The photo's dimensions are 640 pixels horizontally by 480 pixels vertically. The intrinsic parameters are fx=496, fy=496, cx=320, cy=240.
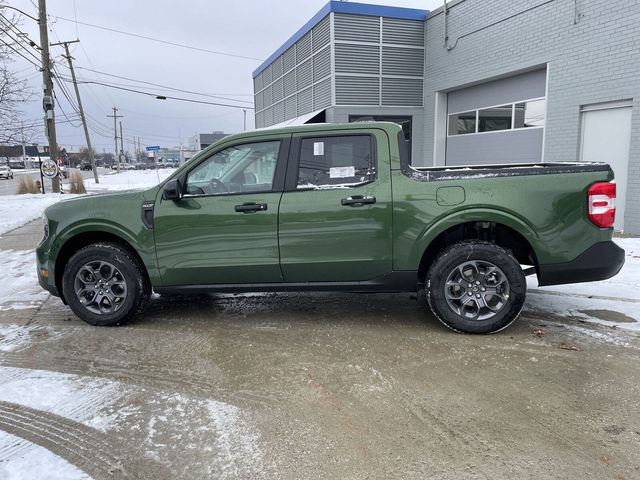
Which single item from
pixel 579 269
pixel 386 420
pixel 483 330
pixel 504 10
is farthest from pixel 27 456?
pixel 504 10

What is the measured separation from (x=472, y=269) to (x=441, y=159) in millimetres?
12410

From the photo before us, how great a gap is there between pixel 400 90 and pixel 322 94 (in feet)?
8.92

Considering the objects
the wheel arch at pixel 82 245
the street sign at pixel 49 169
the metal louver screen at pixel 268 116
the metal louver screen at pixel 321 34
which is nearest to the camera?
the wheel arch at pixel 82 245

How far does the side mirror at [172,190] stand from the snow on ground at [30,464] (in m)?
2.32

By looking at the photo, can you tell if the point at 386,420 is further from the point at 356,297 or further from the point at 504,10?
the point at 504,10

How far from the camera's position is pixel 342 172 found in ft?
14.9

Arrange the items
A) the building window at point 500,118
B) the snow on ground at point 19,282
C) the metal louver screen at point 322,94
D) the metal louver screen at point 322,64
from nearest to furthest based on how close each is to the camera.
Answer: the snow on ground at point 19,282
the building window at point 500,118
the metal louver screen at point 322,64
the metal louver screen at point 322,94

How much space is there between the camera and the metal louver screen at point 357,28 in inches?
627

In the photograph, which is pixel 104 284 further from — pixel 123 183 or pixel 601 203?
pixel 123 183

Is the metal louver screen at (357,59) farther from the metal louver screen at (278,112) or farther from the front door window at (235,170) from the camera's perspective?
the front door window at (235,170)

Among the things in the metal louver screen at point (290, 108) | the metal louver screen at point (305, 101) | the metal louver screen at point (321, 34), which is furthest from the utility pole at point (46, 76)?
the metal louver screen at point (321, 34)

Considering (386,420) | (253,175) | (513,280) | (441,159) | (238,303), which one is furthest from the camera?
(441,159)

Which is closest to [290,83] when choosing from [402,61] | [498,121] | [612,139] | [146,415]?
[402,61]

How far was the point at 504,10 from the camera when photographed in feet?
41.2
